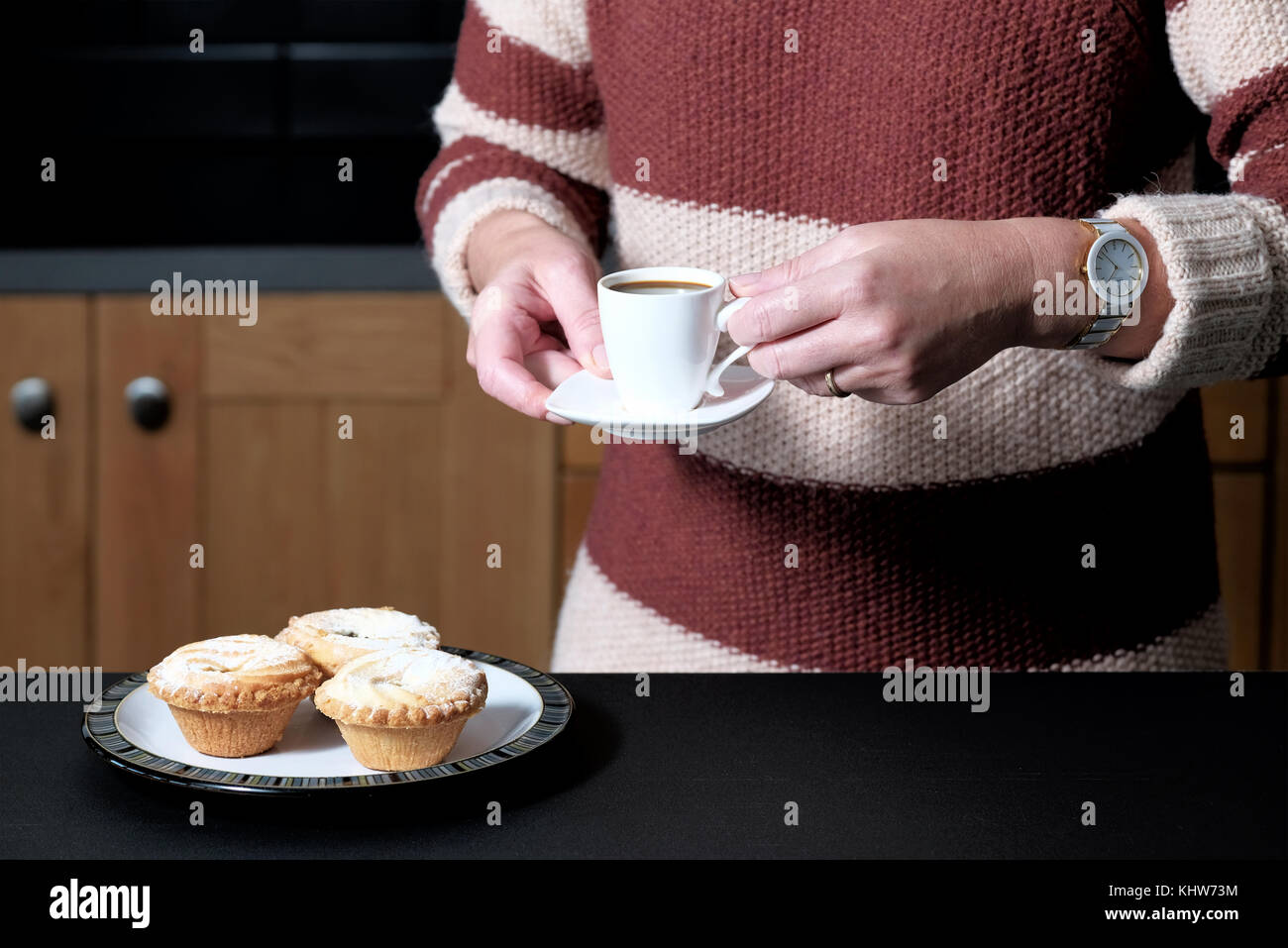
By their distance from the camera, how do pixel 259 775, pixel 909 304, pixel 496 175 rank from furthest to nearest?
pixel 496 175 → pixel 909 304 → pixel 259 775

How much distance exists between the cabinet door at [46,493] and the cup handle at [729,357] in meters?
1.18

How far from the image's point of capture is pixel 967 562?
3.10ft

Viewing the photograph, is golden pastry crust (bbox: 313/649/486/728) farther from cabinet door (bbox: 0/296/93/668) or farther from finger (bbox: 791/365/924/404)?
cabinet door (bbox: 0/296/93/668)

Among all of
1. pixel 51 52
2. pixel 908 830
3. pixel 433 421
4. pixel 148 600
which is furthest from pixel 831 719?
pixel 51 52

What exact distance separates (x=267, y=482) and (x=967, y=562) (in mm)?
1094

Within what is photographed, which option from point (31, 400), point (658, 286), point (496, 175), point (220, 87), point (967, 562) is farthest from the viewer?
point (220, 87)

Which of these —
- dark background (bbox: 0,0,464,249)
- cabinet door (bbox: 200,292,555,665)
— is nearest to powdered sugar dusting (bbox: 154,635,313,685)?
cabinet door (bbox: 200,292,555,665)

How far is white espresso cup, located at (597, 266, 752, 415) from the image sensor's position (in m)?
0.77

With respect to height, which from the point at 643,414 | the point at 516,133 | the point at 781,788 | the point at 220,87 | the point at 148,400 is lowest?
the point at 781,788

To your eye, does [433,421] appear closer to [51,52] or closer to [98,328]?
[98,328]

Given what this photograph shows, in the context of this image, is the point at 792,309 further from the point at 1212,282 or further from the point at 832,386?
the point at 1212,282

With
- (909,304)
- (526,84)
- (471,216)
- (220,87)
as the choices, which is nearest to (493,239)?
(471,216)

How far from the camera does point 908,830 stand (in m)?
0.62

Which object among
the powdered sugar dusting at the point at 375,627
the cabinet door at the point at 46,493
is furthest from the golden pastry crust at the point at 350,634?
the cabinet door at the point at 46,493
